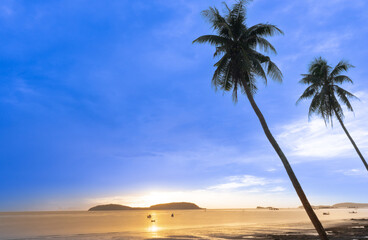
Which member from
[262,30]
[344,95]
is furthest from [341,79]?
[262,30]

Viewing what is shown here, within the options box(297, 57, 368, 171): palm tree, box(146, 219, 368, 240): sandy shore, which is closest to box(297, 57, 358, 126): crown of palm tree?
box(297, 57, 368, 171): palm tree

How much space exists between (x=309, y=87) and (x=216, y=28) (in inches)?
683

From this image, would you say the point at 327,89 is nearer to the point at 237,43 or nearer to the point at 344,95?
the point at 344,95

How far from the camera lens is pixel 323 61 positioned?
98.0ft

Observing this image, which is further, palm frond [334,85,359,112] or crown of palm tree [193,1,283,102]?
palm frond [334,85,359,112]

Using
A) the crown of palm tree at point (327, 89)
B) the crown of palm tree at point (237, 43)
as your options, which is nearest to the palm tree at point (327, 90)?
the crown of palm tree at point (327, 89)

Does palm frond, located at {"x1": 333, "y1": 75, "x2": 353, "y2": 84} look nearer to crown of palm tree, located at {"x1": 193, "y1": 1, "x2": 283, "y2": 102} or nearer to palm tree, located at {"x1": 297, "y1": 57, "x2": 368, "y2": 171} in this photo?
palm tree, located at {"x1": 297, "y1": 57, "x2": 368, "y2": 171}

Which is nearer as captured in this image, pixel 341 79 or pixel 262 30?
pixel 262 30

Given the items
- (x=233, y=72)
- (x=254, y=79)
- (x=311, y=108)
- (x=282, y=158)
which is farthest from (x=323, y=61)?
(x=282, y=158)

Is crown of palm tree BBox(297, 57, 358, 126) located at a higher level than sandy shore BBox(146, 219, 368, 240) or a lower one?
higher

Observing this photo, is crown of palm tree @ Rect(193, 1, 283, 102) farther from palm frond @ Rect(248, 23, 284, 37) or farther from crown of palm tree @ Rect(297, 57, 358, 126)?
crown of palm tree @ Rect(297, 57, 358, 126)

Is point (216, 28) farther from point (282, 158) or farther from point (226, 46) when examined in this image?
point (282, 158)

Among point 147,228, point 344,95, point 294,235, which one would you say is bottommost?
point 147,228

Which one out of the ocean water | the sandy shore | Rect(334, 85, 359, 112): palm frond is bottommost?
the ocean water
